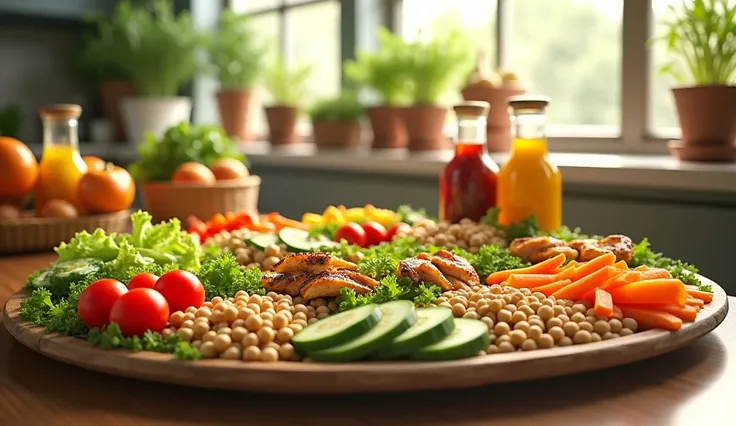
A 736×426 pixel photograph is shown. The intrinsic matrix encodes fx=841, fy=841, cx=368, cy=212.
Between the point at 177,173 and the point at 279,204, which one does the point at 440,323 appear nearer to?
the point at 177,173

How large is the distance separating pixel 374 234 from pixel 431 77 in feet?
6.00

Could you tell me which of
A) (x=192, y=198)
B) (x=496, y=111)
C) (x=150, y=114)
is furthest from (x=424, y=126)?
(x=150, y=114)

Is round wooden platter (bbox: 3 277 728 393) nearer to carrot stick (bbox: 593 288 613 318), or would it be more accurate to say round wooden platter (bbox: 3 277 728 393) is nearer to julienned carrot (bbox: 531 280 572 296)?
carrot stick (bbox: 593 288 613 318)

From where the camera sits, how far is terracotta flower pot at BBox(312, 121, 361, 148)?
3877mm

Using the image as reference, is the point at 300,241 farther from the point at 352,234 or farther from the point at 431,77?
the point at 431,77

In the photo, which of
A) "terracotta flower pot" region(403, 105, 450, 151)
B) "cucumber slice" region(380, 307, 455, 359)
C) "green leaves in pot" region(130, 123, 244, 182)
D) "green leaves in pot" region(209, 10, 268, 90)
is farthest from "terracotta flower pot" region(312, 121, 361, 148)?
"cucumber slice" region(380, 307, 455, 359)

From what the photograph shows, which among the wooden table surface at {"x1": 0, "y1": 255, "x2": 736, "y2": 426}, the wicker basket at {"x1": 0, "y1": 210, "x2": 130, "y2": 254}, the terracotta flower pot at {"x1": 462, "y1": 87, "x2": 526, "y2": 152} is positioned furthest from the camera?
the terracotta flower pot at {"x1": 462, "y1": 87, "x2": 526, "y2": 152}

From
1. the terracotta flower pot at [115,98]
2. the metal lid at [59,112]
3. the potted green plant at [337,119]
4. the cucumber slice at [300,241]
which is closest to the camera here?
the cucumber slice at [300,241]

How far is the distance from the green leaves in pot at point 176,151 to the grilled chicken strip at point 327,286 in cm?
146

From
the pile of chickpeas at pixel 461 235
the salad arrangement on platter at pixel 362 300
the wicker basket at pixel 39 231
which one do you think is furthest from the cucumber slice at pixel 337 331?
the wicker basket at pixel 39 231

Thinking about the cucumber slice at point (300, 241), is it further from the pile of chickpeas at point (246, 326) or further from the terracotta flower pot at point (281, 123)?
the terracotta flower pot at point (281, 123)

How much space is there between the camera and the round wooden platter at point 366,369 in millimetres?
864

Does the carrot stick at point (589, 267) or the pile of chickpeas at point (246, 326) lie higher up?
the carrot stick at point (589, 267)

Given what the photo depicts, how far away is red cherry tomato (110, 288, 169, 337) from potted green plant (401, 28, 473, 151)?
2.53 m
